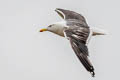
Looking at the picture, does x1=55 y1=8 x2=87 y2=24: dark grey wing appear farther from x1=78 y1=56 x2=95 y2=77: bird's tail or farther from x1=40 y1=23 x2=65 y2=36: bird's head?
x1=78 y1=56 x2=95 y2=77: bird's tail

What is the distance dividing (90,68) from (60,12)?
21.0 ft

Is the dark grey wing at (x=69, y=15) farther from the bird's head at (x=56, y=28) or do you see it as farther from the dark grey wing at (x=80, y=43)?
the dark grey wing at (x=80, y=43)

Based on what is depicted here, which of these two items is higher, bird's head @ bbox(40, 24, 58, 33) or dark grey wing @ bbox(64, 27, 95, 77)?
dark grey wing @ bbox(64, 27, 95, 77)

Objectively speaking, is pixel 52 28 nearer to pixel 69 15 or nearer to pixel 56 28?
pixel 56 28

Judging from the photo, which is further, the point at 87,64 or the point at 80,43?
the point at 80,43

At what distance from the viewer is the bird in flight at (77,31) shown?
61.0 feet

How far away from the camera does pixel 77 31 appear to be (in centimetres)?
2047

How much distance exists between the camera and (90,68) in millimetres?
17906

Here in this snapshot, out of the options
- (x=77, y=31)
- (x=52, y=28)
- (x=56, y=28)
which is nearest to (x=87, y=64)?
(x=77, y=31)

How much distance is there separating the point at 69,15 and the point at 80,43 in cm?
416

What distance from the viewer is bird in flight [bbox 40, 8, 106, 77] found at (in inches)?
731

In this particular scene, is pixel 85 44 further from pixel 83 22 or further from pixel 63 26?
pixel 83 22

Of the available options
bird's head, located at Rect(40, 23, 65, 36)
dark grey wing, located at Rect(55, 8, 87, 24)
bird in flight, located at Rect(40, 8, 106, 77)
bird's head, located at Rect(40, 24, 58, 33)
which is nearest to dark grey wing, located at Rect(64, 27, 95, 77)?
bird in flight, located at Rect(40, 8, 106, 77)

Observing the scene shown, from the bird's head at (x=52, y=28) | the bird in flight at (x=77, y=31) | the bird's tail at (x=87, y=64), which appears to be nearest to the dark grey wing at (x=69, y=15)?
the bird in flight at (x=77, y=31)
